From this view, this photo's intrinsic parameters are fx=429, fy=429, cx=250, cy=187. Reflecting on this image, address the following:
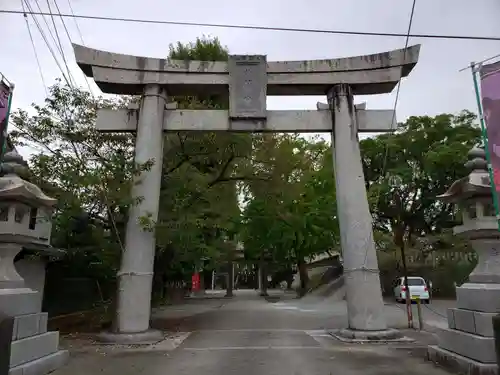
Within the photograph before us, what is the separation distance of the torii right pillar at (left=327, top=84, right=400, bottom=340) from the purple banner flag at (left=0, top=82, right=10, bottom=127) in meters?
7.42

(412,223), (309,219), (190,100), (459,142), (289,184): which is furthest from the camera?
(412,223)

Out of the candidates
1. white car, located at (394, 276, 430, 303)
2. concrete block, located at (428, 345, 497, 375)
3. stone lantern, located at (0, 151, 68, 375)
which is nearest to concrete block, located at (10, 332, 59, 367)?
stone lantern, located at (0, 151, 68, 375)

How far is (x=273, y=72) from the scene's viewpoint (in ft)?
36.8

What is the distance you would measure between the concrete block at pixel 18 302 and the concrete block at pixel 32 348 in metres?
0.42

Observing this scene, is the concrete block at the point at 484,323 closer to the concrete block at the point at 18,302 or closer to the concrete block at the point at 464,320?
the concrete block at the point at 464,320

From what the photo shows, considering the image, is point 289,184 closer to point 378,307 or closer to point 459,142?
point 378,307

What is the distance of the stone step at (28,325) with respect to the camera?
616 centimetres

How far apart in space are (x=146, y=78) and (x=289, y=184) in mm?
5388

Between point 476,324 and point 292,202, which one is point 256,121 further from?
point 292,202

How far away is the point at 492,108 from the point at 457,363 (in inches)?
143

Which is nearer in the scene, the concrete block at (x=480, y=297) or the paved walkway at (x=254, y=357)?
the concrete block at (x=480, y=297)

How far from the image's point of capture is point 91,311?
1435cm

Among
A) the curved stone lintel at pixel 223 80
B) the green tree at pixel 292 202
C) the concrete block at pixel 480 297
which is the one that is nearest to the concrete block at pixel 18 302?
the curved stone lintel at pixel 223 80

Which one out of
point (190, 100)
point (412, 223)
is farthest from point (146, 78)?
point (412, 223)
